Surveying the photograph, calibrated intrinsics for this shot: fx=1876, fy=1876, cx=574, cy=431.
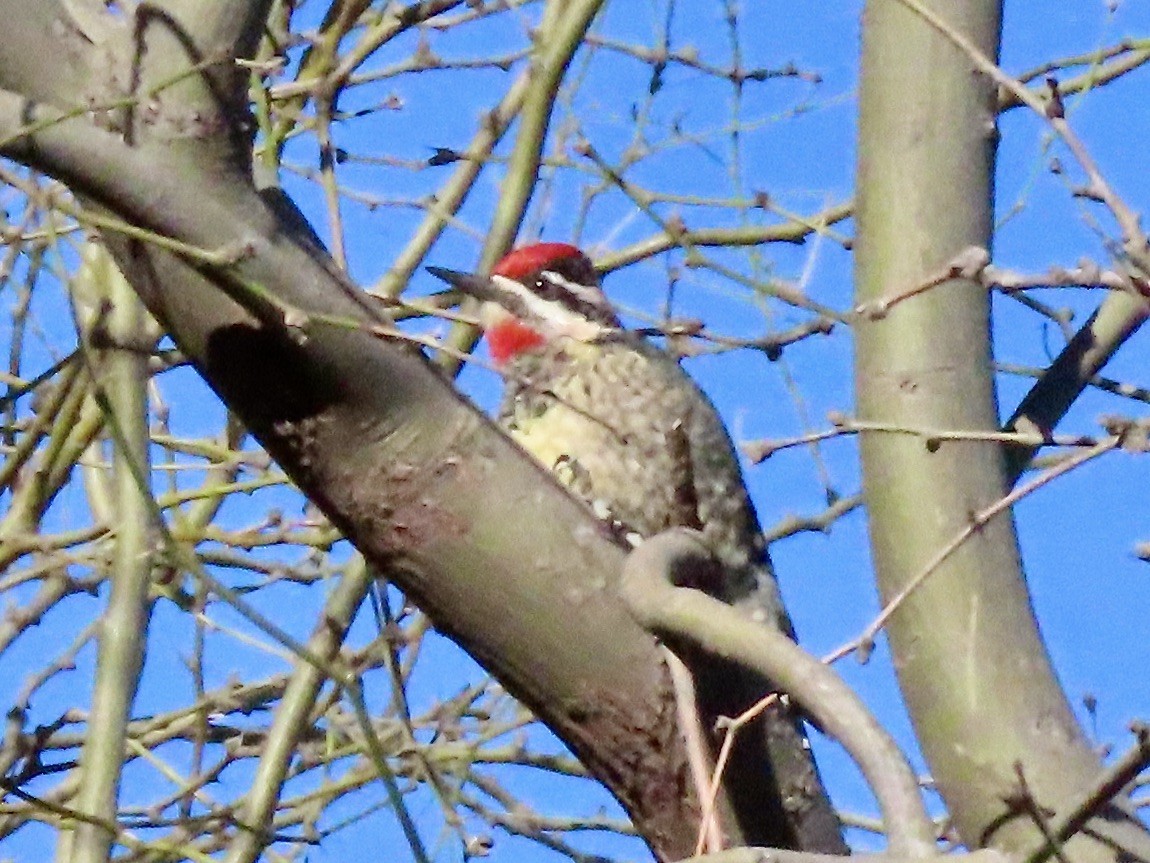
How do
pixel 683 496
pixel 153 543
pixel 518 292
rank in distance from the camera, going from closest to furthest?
pixel 683 496 < pixel 153 543 < pixel 518 292

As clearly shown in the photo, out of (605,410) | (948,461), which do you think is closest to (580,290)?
(605,410)

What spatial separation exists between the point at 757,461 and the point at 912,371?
0.34 m

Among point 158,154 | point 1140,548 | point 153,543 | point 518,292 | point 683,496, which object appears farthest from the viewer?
point 518,292

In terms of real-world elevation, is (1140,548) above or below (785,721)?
below

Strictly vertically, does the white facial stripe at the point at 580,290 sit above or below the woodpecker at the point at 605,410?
above

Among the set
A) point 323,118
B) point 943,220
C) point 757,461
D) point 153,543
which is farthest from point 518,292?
point 757,461

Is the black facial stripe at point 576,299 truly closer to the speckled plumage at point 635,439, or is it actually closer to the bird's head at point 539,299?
the bird's head at point 539,299

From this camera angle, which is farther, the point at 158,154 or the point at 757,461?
the point at 757,461

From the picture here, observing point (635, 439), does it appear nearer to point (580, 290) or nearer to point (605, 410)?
point (605, 410)

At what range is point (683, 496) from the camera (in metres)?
2.28

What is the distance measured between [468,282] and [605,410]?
1.26ft

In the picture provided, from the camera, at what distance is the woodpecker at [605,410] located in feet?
11.4

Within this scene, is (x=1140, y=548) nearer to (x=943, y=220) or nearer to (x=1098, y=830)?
(x=1098, y=830)

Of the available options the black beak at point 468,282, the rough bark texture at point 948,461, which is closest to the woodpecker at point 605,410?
the black beak at point 468,282
